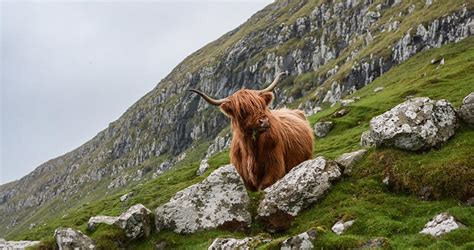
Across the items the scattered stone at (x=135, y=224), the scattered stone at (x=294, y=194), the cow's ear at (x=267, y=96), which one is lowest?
the scattered stone at (x=294, y=194)

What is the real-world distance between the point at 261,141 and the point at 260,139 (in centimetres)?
8

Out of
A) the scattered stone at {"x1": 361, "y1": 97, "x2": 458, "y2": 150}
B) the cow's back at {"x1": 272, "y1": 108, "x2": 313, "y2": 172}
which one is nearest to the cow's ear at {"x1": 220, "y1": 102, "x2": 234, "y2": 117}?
the cow's back at {"x1": 272, "y1": 108, "x2": 313, "y2": 172}

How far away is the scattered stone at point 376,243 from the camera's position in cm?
1035

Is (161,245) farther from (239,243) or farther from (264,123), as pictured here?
(264,123)

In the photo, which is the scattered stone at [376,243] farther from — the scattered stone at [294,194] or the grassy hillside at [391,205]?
the scattered stone at [294,194]

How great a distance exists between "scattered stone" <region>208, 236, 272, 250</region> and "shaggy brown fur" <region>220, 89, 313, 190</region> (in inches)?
145

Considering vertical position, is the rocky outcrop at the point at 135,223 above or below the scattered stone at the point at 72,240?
below

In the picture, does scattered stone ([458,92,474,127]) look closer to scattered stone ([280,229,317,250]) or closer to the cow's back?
the cow's back

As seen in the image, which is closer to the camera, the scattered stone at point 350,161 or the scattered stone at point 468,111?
the scattered stone at point 468,111

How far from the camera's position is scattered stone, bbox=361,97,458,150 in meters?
14.8

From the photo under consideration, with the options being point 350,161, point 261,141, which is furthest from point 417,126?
point 261,141

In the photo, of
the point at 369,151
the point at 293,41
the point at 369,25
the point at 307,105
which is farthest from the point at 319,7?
the point at 369,151

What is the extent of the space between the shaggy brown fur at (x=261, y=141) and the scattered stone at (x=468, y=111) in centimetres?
581

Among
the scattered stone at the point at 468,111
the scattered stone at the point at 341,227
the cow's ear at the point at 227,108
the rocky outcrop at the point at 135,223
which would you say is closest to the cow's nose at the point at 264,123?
the cow's ear at the point at 227,108
